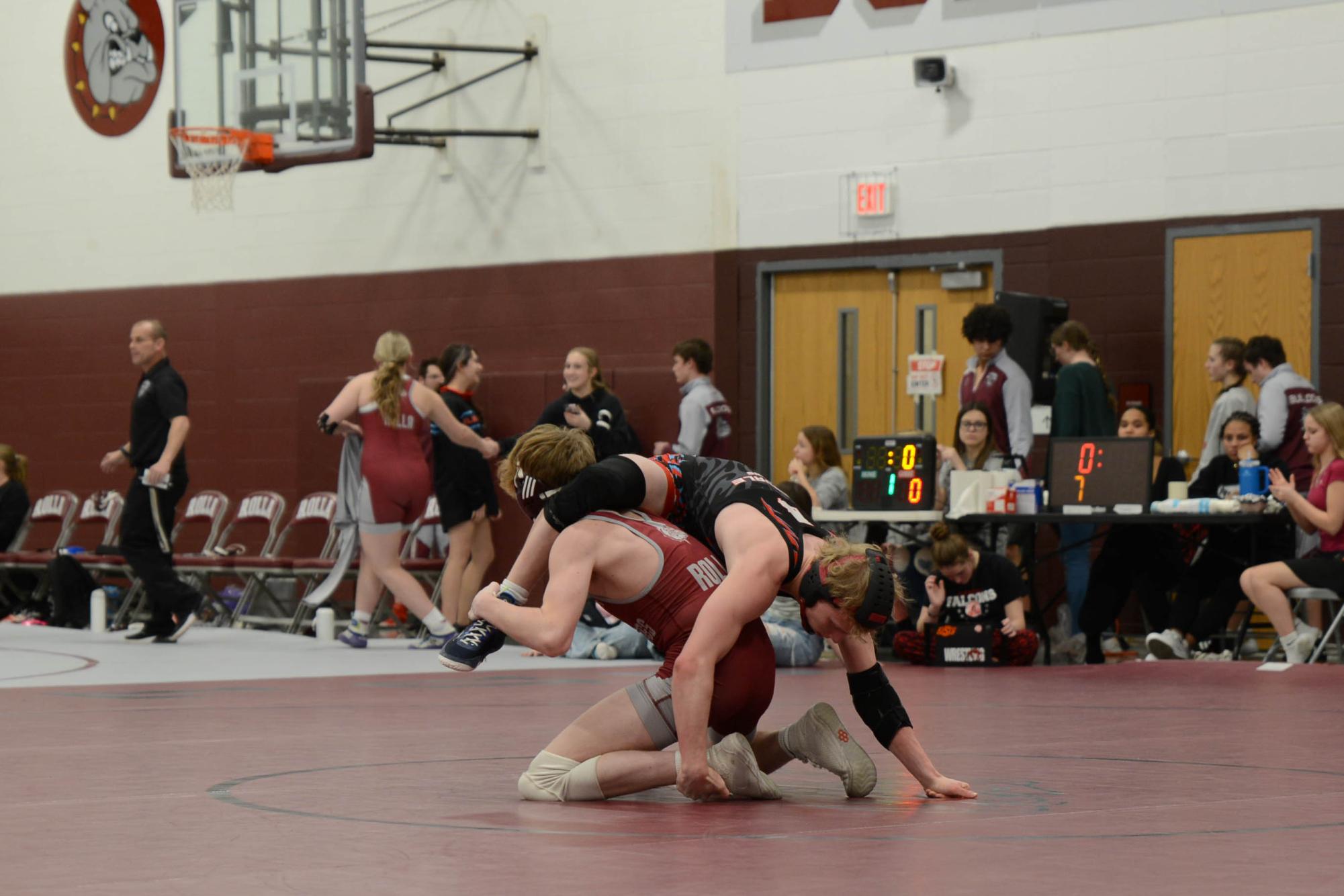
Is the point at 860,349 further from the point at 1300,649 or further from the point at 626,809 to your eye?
the point at 626,809

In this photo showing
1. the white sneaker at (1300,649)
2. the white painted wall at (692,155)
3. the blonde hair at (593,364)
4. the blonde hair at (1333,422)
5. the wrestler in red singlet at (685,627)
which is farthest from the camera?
the blonde hair at (593,364)

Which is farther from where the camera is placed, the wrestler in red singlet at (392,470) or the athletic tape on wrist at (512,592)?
the wrestler in red singlet at (392,470)

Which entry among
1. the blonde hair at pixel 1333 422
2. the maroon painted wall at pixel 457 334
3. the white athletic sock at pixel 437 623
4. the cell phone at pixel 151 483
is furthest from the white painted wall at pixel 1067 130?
the cell phone at pixel 151 483

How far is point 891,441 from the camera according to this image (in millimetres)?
9930

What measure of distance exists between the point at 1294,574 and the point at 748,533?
5.09 meters

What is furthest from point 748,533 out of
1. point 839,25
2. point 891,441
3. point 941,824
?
point 839,25

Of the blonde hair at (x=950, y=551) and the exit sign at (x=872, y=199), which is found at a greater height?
the exit sign at (x=872, y=199)

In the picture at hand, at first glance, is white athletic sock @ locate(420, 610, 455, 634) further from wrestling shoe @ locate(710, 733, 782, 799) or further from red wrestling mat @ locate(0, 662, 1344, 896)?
wrestling shoe @ locate(710, 733, 782, 799)

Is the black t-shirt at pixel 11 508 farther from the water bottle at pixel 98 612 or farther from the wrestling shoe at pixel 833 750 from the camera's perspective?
the wrestling shoe at pixel 833 750

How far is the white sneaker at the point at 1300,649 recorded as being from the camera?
8.67m

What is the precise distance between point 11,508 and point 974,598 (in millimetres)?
7231

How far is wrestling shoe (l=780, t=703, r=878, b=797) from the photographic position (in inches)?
171

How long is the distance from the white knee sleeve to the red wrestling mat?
0.08 m

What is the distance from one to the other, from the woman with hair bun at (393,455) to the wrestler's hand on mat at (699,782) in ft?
18.9
